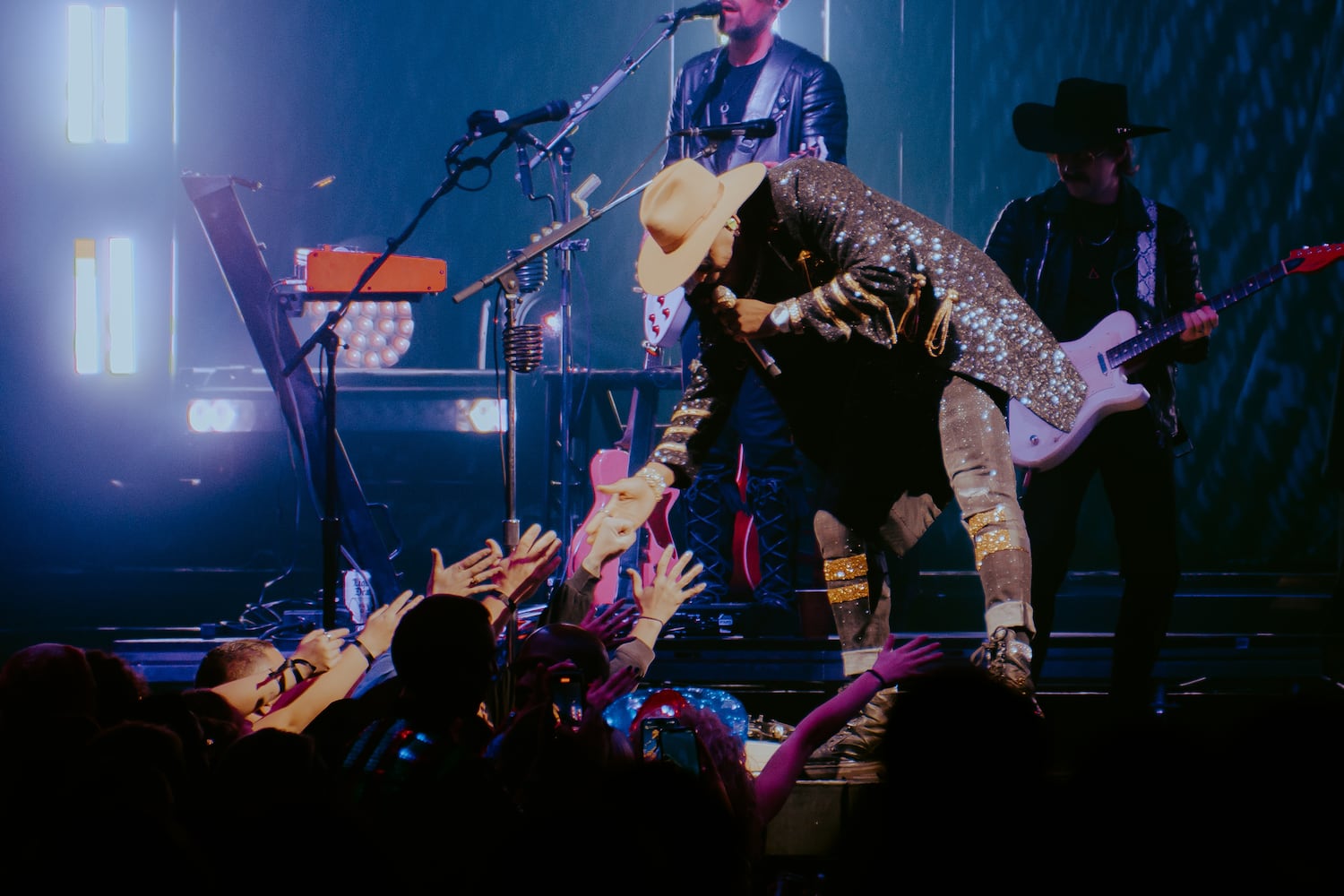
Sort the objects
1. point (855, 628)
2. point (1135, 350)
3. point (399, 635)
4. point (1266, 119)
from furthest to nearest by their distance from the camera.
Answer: point (1266, 119) < point (1135, 350) < point (855, 628) < point (399, 635)

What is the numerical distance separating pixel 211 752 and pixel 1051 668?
11.1 feet

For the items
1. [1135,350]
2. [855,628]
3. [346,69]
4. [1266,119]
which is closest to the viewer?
[855,628]

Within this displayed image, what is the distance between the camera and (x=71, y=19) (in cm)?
821

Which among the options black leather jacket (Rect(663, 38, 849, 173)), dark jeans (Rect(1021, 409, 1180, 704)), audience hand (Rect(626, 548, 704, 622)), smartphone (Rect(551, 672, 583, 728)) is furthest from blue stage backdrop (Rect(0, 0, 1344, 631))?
smartphone (Rect(551, 672, 583, 728))

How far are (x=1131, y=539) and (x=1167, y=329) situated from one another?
758 mm

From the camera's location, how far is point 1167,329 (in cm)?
405

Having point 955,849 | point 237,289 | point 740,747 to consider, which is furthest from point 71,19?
point 955,849

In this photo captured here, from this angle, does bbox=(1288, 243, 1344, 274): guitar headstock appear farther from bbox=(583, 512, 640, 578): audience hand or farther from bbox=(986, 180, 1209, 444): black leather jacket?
bbox=(583, 512, 640, 578): audience hand

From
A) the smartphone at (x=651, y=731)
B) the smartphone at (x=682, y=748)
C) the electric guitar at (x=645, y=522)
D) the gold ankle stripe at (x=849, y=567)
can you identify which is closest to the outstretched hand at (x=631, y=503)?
the gold ankle stripe at (x=849, y=567)

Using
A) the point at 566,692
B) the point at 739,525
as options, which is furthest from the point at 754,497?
the point at 566,692

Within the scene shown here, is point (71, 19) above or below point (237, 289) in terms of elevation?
above

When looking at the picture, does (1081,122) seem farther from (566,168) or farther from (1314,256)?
(566,168)

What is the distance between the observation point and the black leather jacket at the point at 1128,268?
13.5 feet

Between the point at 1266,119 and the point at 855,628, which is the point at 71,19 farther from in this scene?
Result: the point at 1266,119
